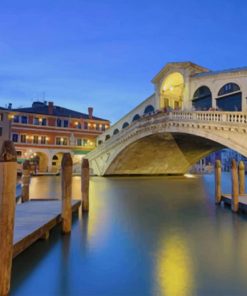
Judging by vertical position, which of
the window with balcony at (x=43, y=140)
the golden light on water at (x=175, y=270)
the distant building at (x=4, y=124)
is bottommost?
the golden light on water at (x=175, y=270)

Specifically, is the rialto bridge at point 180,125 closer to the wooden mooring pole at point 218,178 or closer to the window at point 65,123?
the wooden mooring pole at point 218,178

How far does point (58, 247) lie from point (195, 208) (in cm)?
463

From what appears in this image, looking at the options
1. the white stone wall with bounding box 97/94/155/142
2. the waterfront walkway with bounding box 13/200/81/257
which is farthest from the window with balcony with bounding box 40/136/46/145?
the waterfront walkway with bounding box 13/200/81/257

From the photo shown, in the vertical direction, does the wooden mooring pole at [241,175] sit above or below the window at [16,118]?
below

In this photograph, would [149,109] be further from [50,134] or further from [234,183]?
[234,183]

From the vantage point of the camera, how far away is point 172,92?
23.8m

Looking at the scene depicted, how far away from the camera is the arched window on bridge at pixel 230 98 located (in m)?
18.1

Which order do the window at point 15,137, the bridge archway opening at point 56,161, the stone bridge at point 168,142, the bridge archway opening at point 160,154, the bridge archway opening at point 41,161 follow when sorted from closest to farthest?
the stone bridge at point 168,142
the bridge archway opening at point 160,154
the window at point 15,137
the bridge archway opening at point 41,161
the bridge archway opening at point 56,161

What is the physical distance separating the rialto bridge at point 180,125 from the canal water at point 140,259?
336 inches

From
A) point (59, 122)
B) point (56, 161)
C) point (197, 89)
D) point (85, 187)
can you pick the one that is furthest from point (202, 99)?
point (56, 161)

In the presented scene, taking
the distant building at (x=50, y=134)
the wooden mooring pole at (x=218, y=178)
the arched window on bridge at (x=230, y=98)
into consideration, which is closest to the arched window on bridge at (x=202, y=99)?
the arched window on bridge at (x=230, y=98)

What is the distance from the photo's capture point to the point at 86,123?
33.1 metres

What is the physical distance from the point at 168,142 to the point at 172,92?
459 cm

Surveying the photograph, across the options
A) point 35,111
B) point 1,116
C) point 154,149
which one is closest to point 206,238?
point 154,149
